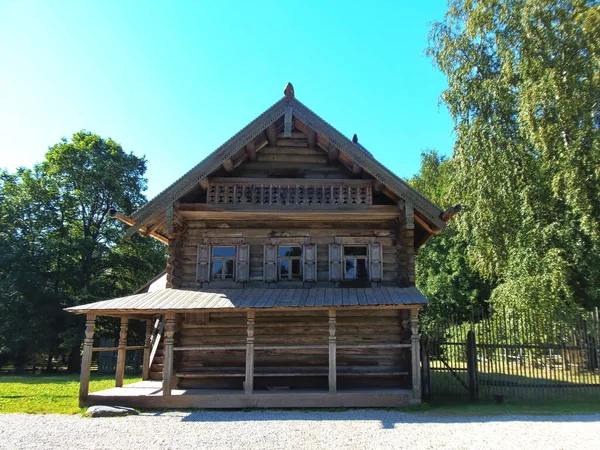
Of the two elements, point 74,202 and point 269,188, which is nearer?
point 269,188

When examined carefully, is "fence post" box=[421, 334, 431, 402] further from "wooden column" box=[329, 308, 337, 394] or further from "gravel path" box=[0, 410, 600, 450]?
"wooden column" box=[329, 308, 337, 394]

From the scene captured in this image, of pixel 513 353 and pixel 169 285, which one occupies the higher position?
pixel 169 285

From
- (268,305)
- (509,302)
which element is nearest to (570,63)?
(509,302)

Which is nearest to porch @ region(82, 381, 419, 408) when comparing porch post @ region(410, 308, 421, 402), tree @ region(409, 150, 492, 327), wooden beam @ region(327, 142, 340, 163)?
porch post @ region(410, 308, 421, 402)

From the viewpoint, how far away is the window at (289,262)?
1380 centimetres

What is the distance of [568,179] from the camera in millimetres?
17609

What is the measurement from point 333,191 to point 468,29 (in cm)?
1401

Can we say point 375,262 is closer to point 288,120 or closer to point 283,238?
point 283,238

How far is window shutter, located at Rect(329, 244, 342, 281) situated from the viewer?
13.6 metres

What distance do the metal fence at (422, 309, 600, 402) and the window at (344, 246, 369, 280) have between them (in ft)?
8.99

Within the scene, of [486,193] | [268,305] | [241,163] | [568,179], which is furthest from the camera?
[486,193]

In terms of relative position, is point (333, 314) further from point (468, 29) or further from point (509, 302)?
point (468, 29)

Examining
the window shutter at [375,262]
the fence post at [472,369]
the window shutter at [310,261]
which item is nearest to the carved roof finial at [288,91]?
the window shutter at [310,261]

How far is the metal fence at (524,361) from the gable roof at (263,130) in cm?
400
